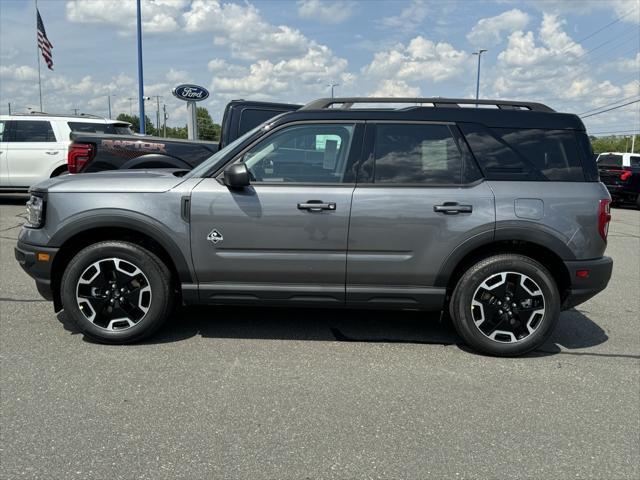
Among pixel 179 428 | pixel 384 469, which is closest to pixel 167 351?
pixel 179 428

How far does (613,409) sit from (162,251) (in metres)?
3.38

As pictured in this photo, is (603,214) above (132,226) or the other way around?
above

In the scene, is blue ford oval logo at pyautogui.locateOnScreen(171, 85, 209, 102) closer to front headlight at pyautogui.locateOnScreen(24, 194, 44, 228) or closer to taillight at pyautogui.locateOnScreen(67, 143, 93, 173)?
taillight at pyautogui.locateOnScreen(67, 143, 93, 173)

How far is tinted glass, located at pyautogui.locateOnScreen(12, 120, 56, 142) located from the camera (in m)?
12.3

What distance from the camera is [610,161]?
18406 millimetres

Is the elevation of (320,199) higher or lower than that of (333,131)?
lower

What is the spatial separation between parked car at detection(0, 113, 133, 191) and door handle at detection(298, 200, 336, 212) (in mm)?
9662

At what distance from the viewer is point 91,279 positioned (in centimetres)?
417

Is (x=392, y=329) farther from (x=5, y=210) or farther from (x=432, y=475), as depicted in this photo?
(x=5, y=210)

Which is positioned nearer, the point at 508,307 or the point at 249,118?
the point at 508,307

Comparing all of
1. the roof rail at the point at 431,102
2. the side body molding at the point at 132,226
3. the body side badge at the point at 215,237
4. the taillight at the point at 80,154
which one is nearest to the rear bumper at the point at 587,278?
the roof rail at the point at 431,102

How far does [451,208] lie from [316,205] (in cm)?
101

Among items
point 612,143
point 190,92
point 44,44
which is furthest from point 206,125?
point 190,92

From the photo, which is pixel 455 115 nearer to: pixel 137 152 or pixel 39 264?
pixel 39 264
